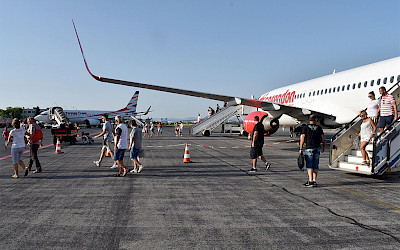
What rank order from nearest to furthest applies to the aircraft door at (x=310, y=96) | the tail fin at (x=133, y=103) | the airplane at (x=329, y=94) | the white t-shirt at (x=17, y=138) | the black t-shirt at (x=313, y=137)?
the black t-shirt at (x=313, y=137), the white t-shirt at (x=17, y=138), the airplane at (x=329, y=94), the aircraft door at (x=310, y=96), the tail fin at (x=133, y=103)

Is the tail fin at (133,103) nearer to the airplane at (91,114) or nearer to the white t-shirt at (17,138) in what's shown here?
the airplane at (91,114)

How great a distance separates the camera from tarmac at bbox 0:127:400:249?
14.3 feet

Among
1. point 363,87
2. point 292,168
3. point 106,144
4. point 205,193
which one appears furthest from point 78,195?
point 363,87

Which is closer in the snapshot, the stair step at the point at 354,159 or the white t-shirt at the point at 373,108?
the stair step at the point at 354,159

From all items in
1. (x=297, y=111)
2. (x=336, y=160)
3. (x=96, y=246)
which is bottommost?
(x=96, y=246)

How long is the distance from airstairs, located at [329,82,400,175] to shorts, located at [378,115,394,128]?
615 mm

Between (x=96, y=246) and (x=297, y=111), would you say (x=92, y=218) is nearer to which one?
(x=96, y=246)

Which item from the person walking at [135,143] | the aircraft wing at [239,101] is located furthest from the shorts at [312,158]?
the aircraft wing at [239,101]

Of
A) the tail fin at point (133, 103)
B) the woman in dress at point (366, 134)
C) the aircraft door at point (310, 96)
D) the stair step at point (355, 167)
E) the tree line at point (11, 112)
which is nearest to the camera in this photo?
the stair step at point (355, 167)

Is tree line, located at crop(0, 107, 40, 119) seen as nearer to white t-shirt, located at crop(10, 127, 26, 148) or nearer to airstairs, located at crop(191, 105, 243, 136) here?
airstairs, located at crop(191, 105, 243, 136)

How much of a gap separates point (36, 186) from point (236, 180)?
5.29 meters

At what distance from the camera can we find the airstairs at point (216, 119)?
1192 inches

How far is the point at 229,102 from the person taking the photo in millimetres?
19766

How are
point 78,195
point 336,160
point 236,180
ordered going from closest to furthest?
point 78,195 → point 236,180 → point 336,160
